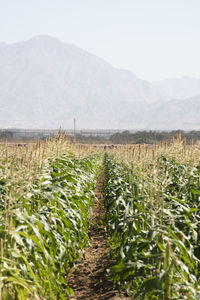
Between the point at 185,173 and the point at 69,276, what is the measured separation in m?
2.76

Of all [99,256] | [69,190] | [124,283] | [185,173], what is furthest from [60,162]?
[124,283]

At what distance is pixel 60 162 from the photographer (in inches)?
266

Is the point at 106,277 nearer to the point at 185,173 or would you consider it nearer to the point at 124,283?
the point at 124,283

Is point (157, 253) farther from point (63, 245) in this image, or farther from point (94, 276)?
point (94, 276)

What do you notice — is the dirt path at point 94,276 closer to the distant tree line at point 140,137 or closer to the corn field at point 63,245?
the corn field at point 63,245

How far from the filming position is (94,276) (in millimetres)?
5336

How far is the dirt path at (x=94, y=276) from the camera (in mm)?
4594

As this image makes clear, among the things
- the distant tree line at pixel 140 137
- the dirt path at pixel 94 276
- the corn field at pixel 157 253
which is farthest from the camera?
the distant tree line at pixel 140 137

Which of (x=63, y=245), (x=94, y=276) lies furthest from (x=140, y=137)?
(x=63, y=245)

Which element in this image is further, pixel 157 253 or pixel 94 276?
pixel 94 276

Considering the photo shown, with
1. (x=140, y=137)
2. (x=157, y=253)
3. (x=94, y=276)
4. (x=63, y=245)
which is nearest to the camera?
(x=157, y=253)

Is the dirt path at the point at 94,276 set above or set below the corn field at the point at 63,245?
below

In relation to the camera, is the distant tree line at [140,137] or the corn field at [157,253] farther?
the distant tree line at [140,137]

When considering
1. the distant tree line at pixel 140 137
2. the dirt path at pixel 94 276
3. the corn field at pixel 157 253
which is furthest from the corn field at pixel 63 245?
the distant tree line at pixel 140 137
